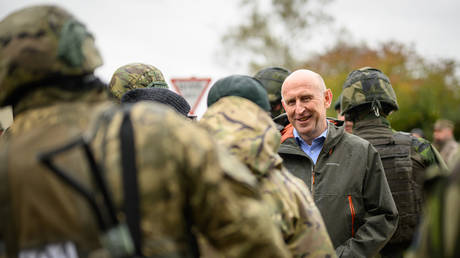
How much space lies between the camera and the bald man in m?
3.88

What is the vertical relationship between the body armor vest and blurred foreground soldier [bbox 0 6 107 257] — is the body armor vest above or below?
below

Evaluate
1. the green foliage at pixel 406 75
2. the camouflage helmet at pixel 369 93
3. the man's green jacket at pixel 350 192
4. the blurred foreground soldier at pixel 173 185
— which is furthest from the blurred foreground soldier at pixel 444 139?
the green foliage at pixel 406 75

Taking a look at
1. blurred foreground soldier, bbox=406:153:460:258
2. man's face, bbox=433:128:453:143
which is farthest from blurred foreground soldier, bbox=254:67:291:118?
man's face, bbox=433:128:453:143

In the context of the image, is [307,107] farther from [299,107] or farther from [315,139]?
[315,139]

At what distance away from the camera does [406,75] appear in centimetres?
3328

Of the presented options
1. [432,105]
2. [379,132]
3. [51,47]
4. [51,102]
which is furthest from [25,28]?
[432,105]

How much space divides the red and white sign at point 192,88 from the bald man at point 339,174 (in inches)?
178

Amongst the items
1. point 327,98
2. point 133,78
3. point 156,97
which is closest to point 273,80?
point 327,98

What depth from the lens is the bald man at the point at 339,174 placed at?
3.88 metres

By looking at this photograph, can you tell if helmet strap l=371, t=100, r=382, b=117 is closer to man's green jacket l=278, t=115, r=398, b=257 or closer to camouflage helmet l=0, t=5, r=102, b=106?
man's green jacket l=278, t=115, r=398, b=257

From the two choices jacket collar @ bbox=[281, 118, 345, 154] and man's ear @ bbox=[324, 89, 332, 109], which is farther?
man's ear @ bbox=[324, 89, 332, 109]

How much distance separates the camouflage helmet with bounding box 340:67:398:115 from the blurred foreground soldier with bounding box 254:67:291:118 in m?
0.76

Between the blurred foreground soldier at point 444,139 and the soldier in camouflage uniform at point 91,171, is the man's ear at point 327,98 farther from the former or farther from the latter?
the blurred foreground soldier at point 444,139

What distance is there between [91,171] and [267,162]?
932 millimetres
